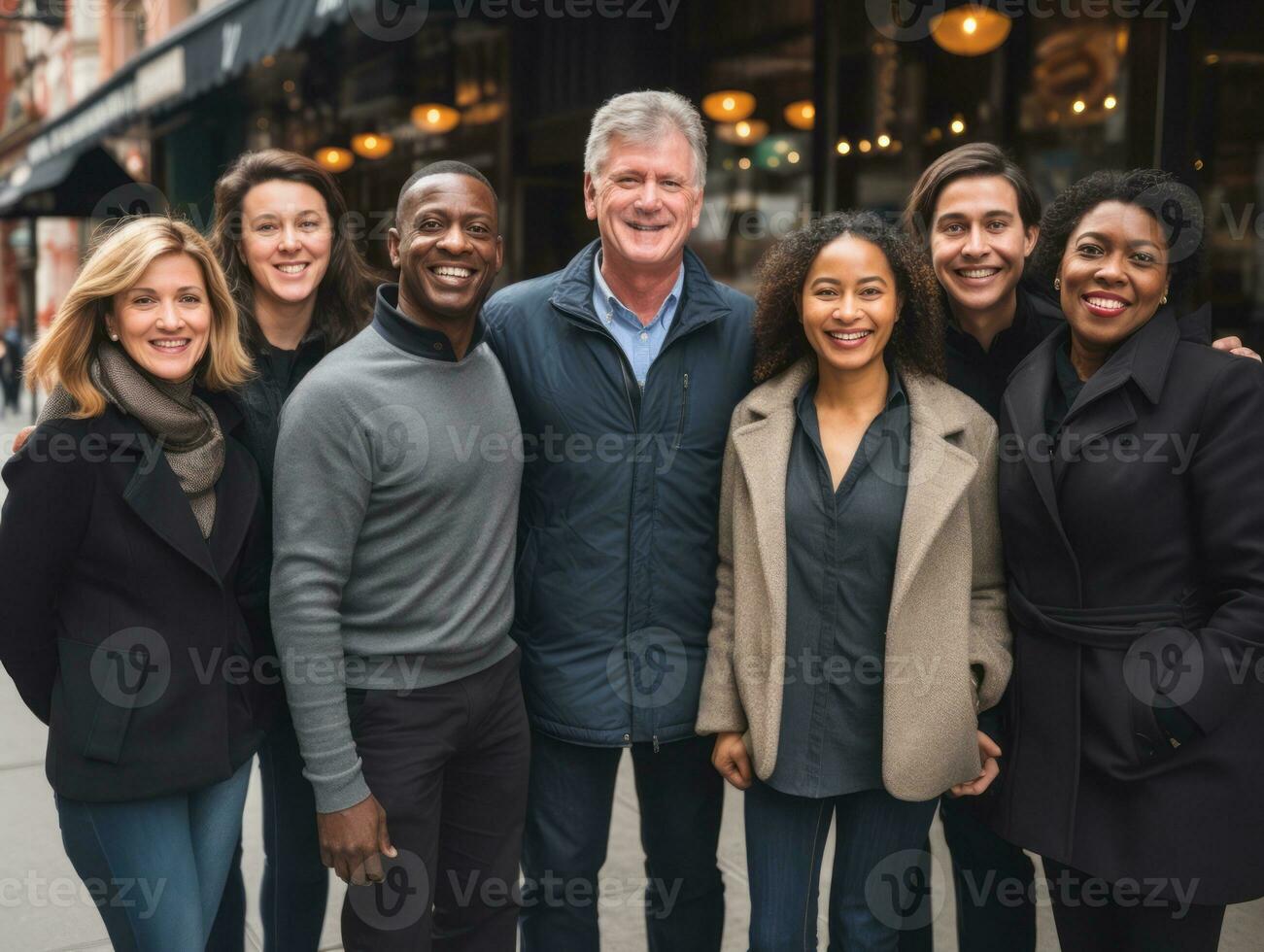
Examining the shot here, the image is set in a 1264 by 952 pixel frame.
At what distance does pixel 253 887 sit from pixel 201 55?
578 centimetres

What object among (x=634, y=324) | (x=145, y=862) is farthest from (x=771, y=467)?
(x=145, y=862)

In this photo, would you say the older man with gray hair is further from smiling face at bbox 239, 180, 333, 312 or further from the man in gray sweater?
smiling face at bbox 239, 180, 333, 312

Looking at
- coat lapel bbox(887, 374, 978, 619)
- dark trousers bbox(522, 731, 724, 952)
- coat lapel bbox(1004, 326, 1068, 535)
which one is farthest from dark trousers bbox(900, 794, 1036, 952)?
coat lapel bbox(1004, 326, 1068, 535)

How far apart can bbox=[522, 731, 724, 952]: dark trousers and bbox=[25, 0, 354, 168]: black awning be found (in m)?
4.18

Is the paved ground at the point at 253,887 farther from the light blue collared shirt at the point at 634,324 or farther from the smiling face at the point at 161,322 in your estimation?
the smiling face at the point at 161,322

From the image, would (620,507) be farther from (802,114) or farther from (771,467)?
(802,114)

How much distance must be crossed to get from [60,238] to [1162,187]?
1121 inches

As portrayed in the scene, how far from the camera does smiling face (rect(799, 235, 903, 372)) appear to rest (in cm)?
246

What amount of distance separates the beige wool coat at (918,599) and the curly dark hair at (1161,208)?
48 centimetres

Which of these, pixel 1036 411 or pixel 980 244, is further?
pixel 980 244

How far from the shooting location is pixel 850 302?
2449 millimetres

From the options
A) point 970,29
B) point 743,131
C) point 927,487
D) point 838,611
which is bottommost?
point 838,611

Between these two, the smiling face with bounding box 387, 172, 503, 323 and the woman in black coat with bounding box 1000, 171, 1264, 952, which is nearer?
the woman in black coat with bounding box 1000, 171, 1264, 952

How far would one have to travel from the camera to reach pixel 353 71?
9.80 meters
